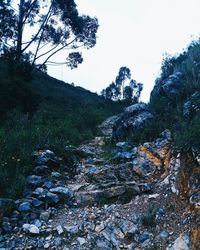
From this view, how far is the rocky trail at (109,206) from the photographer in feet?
14.6

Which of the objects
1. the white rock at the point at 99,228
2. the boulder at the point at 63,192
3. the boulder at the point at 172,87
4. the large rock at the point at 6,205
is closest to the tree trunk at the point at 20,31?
the boulder at the point at 172,87

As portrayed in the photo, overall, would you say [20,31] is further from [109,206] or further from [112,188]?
[109,206]

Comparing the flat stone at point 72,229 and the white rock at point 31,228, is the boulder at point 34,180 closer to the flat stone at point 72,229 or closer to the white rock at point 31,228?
the white rock at point 31,228

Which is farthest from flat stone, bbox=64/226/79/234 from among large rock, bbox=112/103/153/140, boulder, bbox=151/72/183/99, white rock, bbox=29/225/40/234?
boulder, bbox=151/72/183/99

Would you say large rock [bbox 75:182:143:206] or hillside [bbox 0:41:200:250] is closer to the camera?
hillside [bbox 0:41:200:250]

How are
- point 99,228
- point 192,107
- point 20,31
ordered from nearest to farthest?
1. point 99,228
2. point 192,107
3. point 20,31

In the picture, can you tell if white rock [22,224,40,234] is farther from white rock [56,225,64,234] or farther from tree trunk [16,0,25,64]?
tree trunk [16,0,25,64]

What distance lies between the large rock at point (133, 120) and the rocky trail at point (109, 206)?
1816mm

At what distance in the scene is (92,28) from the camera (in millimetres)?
18828

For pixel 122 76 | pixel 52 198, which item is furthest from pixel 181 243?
pixel 122 76

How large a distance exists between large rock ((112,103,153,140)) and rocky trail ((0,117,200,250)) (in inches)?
71.5

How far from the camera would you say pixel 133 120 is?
9500 millimetres

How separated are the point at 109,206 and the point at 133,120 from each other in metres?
4.48

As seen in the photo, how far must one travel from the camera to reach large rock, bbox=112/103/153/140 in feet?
30.1
